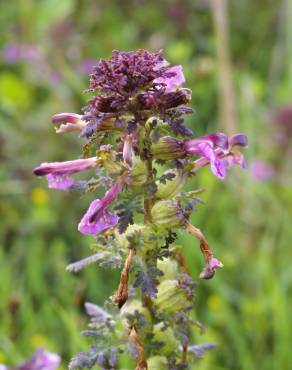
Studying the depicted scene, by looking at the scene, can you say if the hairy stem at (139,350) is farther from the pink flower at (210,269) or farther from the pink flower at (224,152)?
the pink flower at (224,152)

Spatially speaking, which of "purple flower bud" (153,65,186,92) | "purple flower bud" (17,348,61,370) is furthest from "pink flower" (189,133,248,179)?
"purple flower bud" (17,348,61,370)

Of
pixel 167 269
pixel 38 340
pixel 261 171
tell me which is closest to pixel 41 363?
pixel 167 269

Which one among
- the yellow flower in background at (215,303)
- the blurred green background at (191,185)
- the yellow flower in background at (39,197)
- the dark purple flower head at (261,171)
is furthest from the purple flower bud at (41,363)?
the dark purple flower head at (261,171)

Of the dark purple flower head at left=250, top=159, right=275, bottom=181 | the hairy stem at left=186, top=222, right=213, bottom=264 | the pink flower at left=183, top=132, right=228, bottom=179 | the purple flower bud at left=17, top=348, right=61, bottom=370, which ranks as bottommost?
the dark purple flower head at left=250, top=159, right=275, bottom=181

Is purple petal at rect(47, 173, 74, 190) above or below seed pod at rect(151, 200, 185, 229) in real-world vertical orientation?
above

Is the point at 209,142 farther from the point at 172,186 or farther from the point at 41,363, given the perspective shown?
the point at 41,363

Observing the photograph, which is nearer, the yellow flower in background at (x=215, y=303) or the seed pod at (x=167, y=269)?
the seed pod at (x=167, y=269)

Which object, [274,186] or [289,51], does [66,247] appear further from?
[289,51]

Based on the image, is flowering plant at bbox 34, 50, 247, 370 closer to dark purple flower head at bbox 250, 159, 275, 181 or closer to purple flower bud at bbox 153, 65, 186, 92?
purple flower bud at bbox 153, 65, 186, 92
